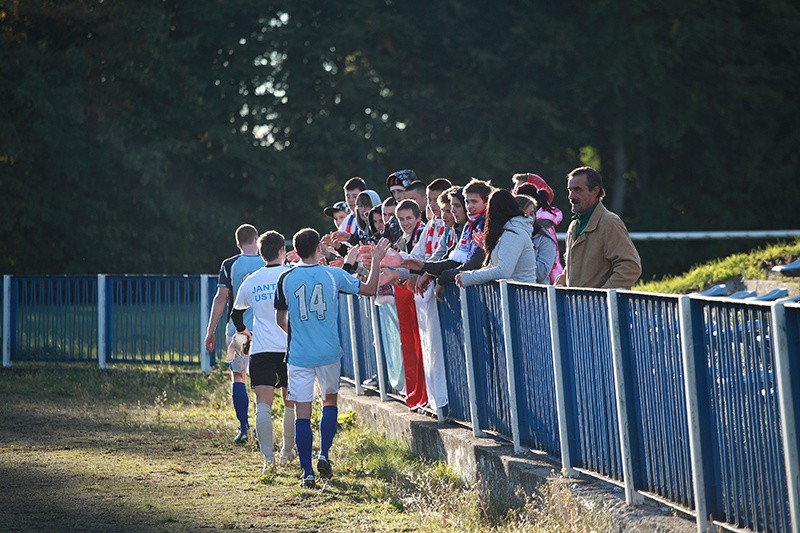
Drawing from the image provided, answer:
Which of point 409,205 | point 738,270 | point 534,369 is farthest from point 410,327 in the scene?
point 738,270

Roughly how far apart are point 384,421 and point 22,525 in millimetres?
4078

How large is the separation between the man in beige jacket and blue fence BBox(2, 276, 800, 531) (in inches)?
24.7

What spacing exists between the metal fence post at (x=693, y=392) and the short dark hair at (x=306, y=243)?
391 cm

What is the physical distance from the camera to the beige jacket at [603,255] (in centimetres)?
875

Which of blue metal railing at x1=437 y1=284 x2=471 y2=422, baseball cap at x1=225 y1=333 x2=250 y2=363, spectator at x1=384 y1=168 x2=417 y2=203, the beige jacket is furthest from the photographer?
spectator at x1=384 y1=168 x2=417 y2=203

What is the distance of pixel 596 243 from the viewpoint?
892 cm

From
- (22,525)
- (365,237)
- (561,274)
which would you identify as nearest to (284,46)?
(365,237)

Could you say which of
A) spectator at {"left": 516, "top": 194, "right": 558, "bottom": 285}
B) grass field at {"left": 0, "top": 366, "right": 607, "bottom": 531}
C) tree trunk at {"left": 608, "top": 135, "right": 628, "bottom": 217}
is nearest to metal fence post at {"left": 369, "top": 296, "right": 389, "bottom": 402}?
grass field at {"left": 0, "top": 366, "right": 607, "bottom": 531}

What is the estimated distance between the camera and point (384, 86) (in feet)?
129

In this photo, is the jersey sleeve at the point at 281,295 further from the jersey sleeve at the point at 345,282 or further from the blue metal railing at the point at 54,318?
the blue metal railing at the point at 54,318

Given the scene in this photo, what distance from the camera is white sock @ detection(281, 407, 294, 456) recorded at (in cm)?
1038

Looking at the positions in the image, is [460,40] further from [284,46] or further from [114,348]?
[114,348]

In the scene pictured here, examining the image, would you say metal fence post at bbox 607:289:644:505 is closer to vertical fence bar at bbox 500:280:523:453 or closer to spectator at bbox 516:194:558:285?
vertical fence bar at bbox 500:280:523:453

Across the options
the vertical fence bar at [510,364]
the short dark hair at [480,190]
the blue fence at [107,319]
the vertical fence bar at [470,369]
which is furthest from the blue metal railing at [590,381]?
the blue fence at [107,319]
